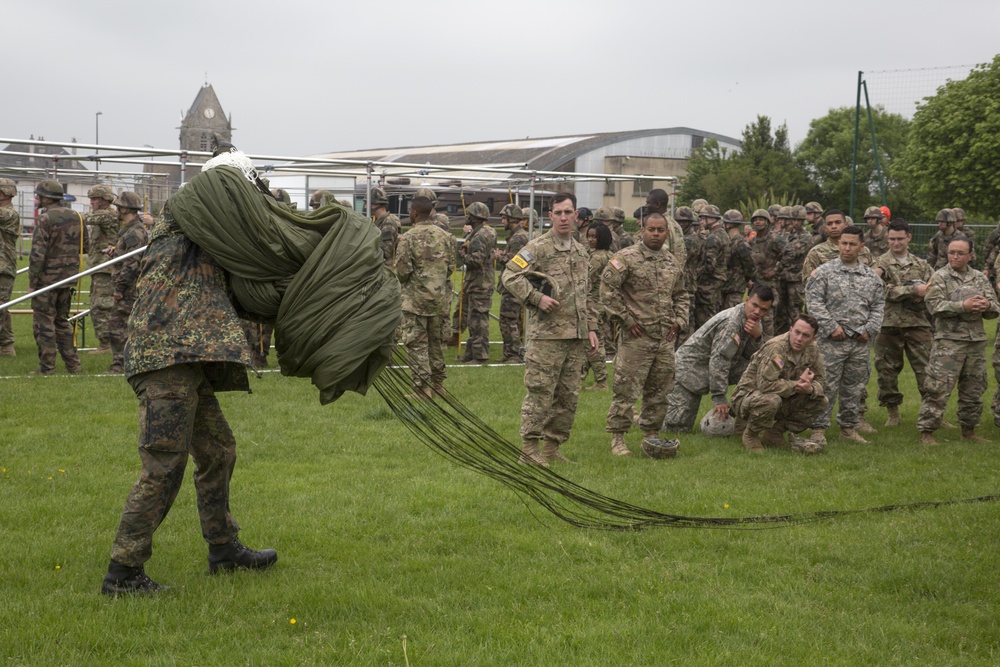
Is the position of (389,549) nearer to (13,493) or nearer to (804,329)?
(13,493)

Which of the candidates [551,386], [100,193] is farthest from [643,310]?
[100,193]

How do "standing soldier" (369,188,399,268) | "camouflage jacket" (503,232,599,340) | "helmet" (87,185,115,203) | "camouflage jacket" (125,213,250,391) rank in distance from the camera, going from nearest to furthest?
"camouflage jacket" (125,213,250,391), "camouflage jacket" (503,232,599,340), "standing soldier" (369,188,399,268), "helmet" (87,185,115,203)

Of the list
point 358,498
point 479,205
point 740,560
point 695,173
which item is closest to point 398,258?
point 479,205

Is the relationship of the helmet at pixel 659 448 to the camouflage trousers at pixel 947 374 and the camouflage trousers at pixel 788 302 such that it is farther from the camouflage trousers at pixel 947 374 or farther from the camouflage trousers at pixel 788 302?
the camouflage trousers at pixel 788 302

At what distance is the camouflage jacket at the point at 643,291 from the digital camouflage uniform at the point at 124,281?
20.1 ft

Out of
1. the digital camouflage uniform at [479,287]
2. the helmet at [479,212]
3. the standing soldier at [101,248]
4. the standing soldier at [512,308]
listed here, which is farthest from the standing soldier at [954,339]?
the standing soldier at [101,248]

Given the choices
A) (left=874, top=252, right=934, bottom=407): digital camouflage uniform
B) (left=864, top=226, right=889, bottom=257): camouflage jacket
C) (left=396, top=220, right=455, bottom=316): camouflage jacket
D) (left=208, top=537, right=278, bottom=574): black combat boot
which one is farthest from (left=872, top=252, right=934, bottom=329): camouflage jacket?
(left=208, top=537, right=278, bottom=574): black combat boot

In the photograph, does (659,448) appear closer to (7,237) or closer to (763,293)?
(763,293)

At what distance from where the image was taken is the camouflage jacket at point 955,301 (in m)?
9.62

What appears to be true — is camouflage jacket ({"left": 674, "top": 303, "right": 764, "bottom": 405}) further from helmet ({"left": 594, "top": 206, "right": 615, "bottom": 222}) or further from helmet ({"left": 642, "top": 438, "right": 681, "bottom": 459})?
helmet ({"left": 594, "top": 206, "right": 615, "bottom": 222})

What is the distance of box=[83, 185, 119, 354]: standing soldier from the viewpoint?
13.2 meters

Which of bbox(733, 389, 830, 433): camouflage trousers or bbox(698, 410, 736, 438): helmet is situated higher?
bbox(733, 389, 830, 433): camouflage trousers

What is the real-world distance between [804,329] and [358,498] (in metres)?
4.40

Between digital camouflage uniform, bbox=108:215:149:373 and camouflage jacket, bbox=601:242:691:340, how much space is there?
6.13 metres
